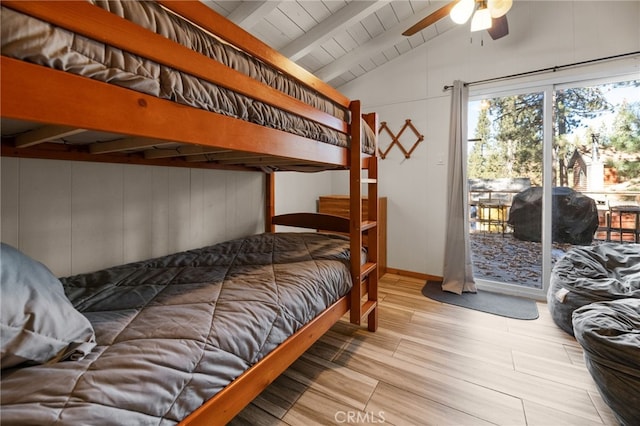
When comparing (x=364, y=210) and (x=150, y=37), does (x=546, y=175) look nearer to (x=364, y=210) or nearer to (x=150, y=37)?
(x=364, y=210)

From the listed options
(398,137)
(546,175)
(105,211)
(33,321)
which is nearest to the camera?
(33,321)

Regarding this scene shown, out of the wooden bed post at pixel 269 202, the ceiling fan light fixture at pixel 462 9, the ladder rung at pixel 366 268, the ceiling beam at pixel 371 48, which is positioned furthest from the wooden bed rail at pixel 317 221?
the ceiling beam at pixel 371 48

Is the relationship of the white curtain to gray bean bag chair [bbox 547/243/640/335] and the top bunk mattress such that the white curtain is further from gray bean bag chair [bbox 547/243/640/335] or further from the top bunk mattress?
the top bunk mattress

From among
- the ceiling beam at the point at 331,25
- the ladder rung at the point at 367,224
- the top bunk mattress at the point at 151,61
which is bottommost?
the ladder rung at the point at 367,224

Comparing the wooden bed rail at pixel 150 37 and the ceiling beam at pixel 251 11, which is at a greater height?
the ceiling beam at pixel 251 11

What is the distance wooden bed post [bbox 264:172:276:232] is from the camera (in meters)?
2.61

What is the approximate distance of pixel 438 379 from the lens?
1.42 metres

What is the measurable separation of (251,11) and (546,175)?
9.38ft

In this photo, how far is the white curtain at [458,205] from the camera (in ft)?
8.78

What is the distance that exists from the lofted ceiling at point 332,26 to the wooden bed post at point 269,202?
1086 mm

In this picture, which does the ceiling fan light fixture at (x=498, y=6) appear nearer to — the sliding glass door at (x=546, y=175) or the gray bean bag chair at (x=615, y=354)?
the sliding glass door at (x=546, y=175)

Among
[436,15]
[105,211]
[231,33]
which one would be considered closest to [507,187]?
[436,15]

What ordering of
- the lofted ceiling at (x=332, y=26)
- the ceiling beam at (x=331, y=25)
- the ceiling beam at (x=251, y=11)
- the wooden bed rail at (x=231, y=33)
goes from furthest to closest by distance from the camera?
the ceiling beam at (x=331, y=25), the lofted ceiling at (x=332, y=26), the ceiling beam at (x=251, y=11), the wooden bed rail at (x=231, y=33)

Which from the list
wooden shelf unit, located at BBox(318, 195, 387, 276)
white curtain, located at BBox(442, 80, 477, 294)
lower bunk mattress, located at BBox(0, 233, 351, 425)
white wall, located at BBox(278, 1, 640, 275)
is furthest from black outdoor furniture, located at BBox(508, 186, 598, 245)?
lower bunk mattress, located at BBox(0, 233, 351, 425)
